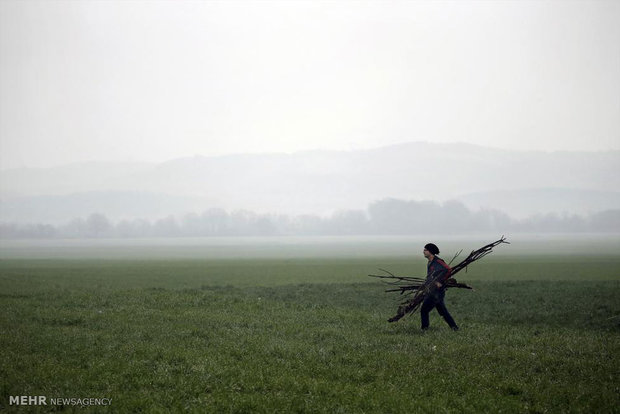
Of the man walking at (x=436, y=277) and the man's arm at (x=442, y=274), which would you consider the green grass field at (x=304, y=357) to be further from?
the man's arm at (x=442, y=274)

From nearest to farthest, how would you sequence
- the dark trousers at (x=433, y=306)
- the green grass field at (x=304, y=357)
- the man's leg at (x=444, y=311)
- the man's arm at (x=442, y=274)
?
the green grass field at (x=304, y=357) → the man's arm at (x=442, y=274) → the dark trousers at (x=433, y=306) → the man's leg at (x=444, y=311)

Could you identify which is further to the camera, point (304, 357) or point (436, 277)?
point (436, 277)

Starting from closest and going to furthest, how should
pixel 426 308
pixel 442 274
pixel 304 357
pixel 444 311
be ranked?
pixel 304 357 → pixel 442 274 → pixel 444 311 → pixel 426 308

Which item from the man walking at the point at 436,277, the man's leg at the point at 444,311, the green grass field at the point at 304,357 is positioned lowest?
the green grass field at the point at 304,357

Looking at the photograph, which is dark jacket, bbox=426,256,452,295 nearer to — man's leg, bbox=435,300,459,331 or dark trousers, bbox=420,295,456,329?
dark trousers, bbox=420,295,456,329

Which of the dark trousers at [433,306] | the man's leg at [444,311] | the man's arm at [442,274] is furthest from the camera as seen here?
the man's leg at [444,311]

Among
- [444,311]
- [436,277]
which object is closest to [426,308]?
[444,311]

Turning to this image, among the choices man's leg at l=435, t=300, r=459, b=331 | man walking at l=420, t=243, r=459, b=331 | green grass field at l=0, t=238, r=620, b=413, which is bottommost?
green grass field at l=0, t=238, r=620, b=413

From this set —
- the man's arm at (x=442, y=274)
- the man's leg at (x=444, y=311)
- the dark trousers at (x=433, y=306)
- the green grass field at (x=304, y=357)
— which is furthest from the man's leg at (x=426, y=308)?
the man's arm at (x=442, y=274)

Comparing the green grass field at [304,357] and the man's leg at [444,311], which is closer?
the green grass field at [304,357]

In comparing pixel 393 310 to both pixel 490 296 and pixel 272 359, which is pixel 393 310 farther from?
pixel 272 359

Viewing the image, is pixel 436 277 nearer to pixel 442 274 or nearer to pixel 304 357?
pixel 442 274

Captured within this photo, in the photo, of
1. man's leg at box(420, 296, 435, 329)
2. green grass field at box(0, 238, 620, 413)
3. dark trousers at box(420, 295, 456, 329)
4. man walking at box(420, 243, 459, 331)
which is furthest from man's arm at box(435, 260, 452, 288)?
green grass field at box(0, 238, 620, 413)

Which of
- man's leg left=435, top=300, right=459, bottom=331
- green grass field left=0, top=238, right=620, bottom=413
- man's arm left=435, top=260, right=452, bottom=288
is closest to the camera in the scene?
green grass field left=0, top=238, right=620, bottom=413
